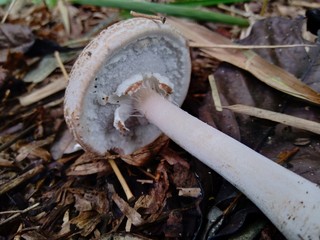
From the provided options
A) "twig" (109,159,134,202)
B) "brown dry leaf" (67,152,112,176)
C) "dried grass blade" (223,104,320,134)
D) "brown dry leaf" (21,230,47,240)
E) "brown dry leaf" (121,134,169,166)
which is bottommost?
"brown dry leaf" (21,230,47,240)

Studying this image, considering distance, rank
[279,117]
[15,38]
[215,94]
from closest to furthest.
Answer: [279,117]
[215,94]
[15,38]

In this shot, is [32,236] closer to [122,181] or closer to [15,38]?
[122,181]

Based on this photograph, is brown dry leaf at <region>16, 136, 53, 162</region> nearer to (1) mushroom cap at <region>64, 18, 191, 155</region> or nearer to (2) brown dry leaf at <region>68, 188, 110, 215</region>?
(2) brown dry leaf at <region>68, 188, 110, 215</region>

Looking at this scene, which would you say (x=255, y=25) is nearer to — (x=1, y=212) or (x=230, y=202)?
(x=230, y=202)

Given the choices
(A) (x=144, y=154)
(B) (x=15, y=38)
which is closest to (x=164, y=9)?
(A) (x=144, y=154)

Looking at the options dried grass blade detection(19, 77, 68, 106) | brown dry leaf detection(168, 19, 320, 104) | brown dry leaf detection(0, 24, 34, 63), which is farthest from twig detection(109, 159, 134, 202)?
brown dry leaf detection(0, 24, 34, 63)

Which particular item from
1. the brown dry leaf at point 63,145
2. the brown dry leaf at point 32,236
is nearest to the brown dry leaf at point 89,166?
the brown dry leaf at point 63,145

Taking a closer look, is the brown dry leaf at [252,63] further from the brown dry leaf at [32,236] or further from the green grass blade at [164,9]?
the brown dry leaf at [32,236]
